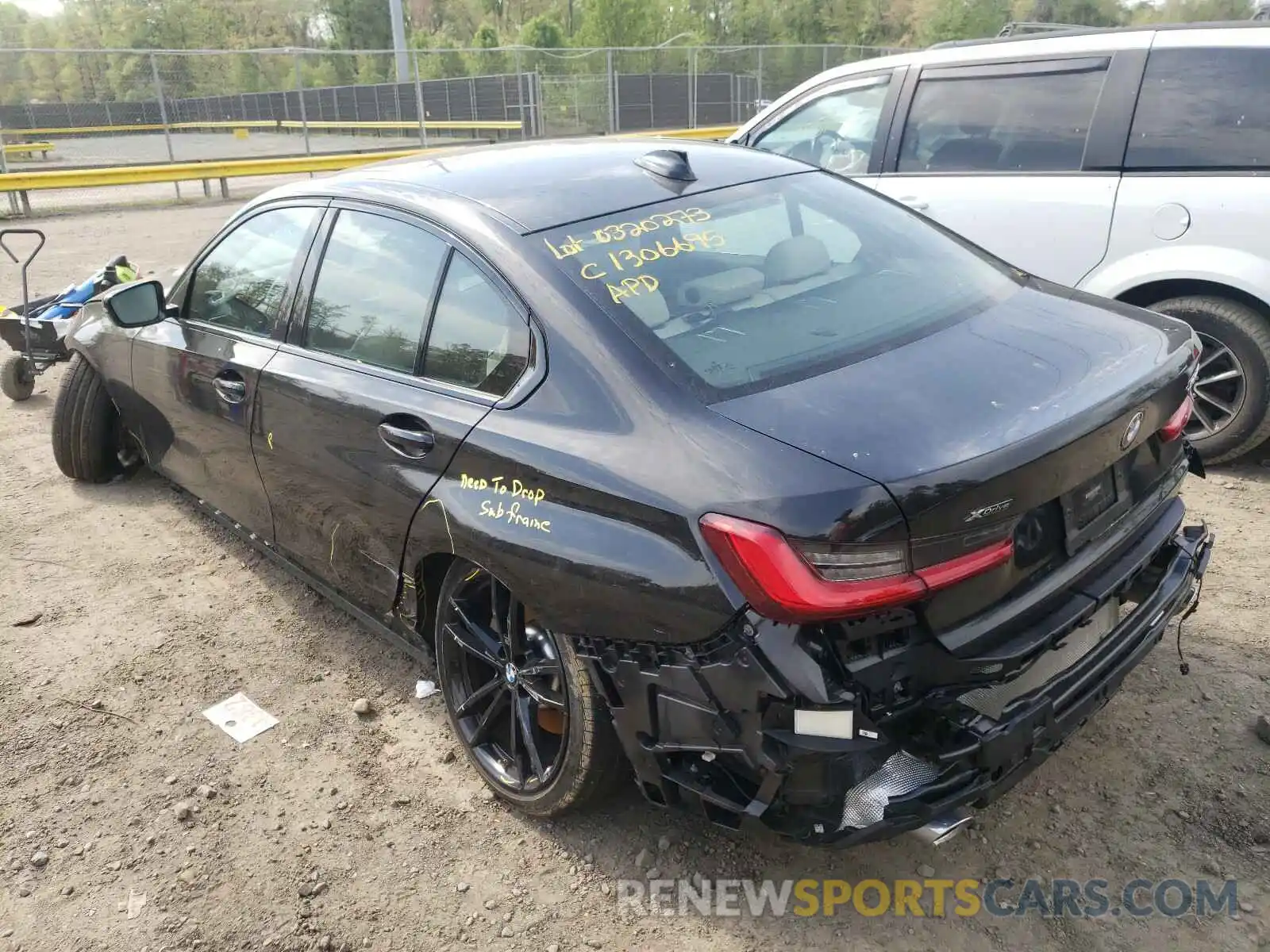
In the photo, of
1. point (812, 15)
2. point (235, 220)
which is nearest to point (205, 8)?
point (812, 15)

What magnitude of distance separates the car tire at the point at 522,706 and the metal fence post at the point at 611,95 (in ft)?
77.8

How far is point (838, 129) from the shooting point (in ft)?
18.7

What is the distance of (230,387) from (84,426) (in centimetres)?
202

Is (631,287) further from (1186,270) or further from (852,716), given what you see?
(1186,270)

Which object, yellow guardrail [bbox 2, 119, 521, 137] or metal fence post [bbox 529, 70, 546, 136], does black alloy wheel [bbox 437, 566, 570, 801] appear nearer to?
yellow guardrail [bbox 2, 119, 521, 137]

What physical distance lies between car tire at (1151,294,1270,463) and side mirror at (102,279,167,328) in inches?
174

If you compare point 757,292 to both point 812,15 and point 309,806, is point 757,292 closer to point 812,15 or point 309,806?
point 309,806

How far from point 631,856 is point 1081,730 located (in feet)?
4.59

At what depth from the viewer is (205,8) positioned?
43.0m

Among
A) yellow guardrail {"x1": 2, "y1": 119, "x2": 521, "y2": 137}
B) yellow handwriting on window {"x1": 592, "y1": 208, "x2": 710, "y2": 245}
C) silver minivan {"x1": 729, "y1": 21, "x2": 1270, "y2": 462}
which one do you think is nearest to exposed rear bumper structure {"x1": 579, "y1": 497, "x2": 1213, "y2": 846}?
yellow handwriting on window {"x1": 592, "y1": 208, "x2": 710, "y2": 245}

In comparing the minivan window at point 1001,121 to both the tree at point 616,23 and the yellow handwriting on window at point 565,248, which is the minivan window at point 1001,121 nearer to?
the yellow handwriting on window at point 565,248

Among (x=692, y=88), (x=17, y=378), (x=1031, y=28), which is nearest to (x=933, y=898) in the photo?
(x=1031, y=28)

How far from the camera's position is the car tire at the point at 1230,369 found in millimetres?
4316

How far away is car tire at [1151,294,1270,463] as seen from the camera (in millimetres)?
4316
